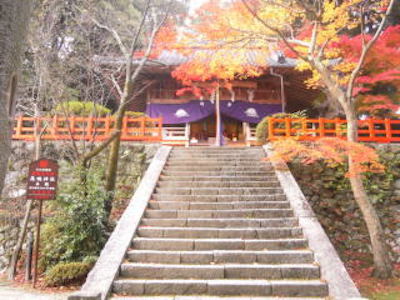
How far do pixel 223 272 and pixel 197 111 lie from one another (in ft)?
32.3

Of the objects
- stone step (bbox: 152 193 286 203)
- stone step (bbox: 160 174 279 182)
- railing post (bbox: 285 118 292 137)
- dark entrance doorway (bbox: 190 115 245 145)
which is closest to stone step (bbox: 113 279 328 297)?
stone step (bbox: 152 193 286 203)

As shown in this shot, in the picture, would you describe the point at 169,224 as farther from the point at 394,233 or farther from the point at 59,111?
the point at 394,233

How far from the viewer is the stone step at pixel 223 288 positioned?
4.05 meters

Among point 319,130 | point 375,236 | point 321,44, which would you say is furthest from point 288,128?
point 375,236

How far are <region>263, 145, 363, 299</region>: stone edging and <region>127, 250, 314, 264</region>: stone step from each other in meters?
0.24

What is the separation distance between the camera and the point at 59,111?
7930 millimetres

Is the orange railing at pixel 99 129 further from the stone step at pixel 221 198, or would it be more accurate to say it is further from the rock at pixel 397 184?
the rock at pixel 397 184

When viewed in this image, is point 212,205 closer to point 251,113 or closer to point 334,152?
point 334,152

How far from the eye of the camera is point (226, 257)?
15.3 ft

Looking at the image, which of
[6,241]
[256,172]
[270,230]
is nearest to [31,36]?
[6,241]

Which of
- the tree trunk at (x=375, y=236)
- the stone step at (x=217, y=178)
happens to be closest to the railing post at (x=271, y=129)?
A: the stone step at (x=217, y=178)

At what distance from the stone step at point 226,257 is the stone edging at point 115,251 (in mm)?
313

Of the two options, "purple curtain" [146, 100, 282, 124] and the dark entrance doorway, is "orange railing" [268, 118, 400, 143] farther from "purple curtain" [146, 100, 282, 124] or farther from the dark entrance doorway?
the dark entrance doorway

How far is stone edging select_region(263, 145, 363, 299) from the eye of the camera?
3910 millimetres
